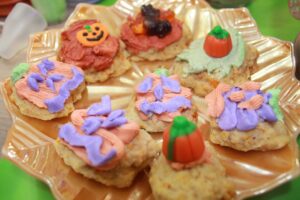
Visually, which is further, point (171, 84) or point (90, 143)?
point (171, 84)

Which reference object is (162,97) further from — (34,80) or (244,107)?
(34,80)

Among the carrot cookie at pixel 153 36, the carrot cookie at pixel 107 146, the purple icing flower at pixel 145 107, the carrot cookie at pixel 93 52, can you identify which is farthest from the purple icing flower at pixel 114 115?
the carrot cookie at pixel 153 36

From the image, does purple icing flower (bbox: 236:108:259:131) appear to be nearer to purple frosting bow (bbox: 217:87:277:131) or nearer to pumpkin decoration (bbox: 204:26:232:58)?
purple frosting bow (bbox: 217:87:277:131)

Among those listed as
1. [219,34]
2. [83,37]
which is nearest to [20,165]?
[83,37]

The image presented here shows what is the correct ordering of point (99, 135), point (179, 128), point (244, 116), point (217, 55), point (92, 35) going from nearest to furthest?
point (179, 128) → point (99, 135) → point (244, 116) → point (217, 55) → point (92, 35)

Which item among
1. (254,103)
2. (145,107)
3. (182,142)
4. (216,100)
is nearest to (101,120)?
(145,107)

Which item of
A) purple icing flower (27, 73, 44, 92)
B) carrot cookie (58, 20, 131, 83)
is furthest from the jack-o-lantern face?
purple icing flower (27, 73, 44, 92)

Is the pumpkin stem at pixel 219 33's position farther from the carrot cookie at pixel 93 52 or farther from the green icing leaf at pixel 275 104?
the carrot cookie at pixel 93 52
